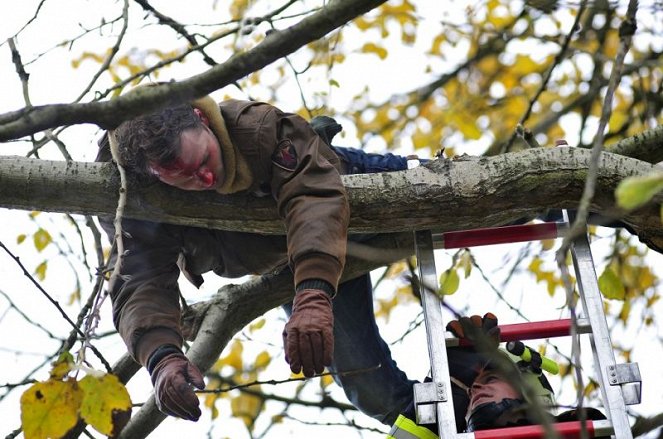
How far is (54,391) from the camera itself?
6.97 ft

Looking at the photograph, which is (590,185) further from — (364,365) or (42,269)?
(42,269)

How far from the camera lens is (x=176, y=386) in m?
2.78

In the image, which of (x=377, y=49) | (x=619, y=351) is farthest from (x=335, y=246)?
(x=377, y=49)

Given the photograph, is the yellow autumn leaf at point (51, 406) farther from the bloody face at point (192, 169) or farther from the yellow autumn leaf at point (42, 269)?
the yellow autumn leaf at point (42, 269)

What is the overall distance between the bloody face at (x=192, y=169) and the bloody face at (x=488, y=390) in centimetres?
103

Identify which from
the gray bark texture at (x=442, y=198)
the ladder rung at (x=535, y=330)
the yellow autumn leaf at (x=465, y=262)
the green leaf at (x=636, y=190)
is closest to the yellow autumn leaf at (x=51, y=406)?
the gray bark texture at (x=442, y=198)

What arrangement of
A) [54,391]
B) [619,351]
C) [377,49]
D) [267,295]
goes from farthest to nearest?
[377,49]
[619,351]
[267,295]
[54,391]

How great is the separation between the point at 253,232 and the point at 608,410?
121 centimetres

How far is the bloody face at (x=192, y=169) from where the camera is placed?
2805 millimetres

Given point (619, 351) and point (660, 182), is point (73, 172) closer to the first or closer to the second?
point (660, 182)

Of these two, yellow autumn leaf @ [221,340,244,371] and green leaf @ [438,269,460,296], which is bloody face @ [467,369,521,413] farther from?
yellow autumn leaf @ [221,340,244,371]

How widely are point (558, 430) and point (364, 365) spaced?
114cm

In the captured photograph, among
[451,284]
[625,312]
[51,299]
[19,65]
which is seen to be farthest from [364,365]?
[625,312]

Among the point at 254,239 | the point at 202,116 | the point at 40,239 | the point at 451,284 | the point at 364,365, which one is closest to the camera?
the point at 202,116
